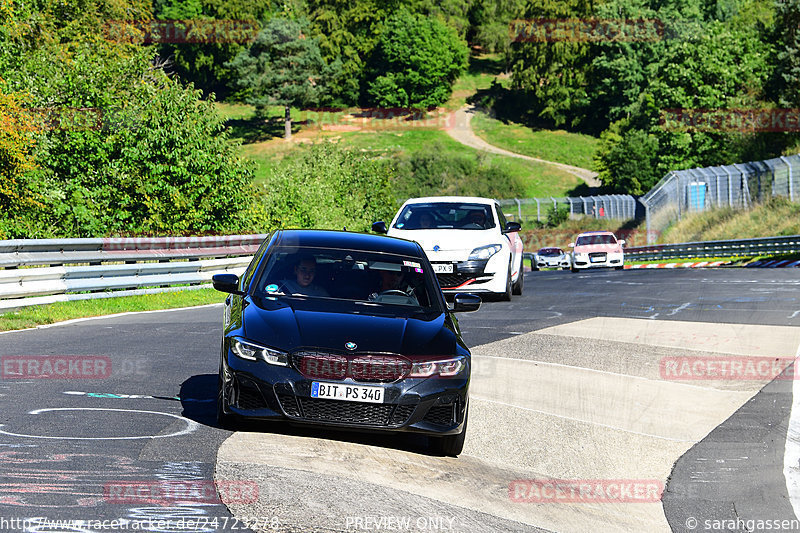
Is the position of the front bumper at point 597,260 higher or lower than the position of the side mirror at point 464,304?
lower

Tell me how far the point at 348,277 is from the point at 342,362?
155cm

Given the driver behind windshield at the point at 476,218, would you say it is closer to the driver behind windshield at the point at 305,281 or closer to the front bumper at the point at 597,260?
the driver behind windshield at the point at 305,281

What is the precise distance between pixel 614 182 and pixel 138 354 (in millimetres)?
76459

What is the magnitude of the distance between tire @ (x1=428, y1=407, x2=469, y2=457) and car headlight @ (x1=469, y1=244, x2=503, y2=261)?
1024 cm

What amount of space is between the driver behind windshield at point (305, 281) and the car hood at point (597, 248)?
31559 millimetres

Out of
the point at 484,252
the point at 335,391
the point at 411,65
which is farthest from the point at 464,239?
the point at 411,65

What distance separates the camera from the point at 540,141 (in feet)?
372

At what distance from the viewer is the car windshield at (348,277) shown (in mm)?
8016

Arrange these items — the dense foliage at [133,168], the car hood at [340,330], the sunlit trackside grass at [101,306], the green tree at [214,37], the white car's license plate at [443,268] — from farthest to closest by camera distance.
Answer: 1. the green tree at [214,37]
2. the dense foliage at [133,168]
3. the white car's license plate at [443,268]
4. the sunlit trackside grass at [101,306]
5. the car hood at [340,330]

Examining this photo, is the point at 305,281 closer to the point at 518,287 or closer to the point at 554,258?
the point at 518,287

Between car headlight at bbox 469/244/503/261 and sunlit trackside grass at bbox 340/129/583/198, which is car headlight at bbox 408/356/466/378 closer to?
car headlight at bbox 469/244/503/261

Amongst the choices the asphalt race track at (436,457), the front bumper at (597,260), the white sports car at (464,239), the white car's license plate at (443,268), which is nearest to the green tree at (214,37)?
the front bumper at (597,260)

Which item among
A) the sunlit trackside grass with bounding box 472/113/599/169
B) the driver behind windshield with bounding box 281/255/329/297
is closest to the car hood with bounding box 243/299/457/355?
the driver behind windshield with bounding box 281/255/329/297

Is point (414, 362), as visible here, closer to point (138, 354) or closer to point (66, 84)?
point (138, 354)
